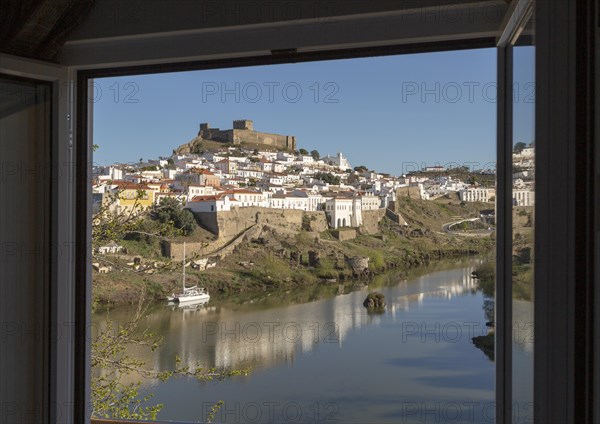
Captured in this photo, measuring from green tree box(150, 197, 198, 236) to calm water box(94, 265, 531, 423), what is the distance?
507 mm

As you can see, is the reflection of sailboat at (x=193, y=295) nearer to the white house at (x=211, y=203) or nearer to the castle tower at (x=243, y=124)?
the white house at (x=211, y=203)

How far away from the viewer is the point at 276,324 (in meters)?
3.54

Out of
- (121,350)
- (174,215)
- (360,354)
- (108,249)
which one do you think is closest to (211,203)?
(174,215)

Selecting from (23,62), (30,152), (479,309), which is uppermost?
(23,62)

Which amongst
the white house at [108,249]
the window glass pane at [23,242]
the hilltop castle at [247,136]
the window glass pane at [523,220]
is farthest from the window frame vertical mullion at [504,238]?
the white house at [108,249]

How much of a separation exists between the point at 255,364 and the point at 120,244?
1.39m

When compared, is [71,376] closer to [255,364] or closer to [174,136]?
[255,364]

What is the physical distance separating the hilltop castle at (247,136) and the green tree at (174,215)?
18.1 inches

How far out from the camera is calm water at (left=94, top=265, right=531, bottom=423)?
10.6ft

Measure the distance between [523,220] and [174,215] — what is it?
2.49 meters

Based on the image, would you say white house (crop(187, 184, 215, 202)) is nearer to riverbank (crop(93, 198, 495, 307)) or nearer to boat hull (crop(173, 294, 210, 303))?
riverbank (crop(93, 198, 495, 307))

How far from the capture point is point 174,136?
4043 mm

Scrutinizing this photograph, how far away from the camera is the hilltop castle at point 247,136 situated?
3.81m

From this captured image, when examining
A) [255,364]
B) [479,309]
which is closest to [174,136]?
[255,364]
